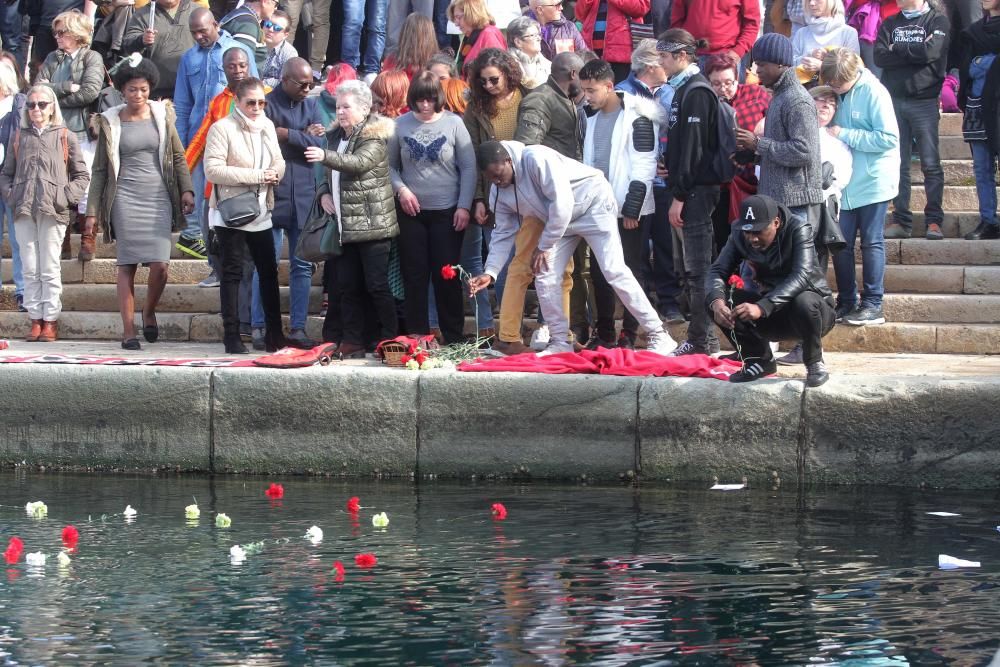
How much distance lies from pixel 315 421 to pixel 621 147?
8.54 feet

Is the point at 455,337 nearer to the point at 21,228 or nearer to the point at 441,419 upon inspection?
the point at 441,419

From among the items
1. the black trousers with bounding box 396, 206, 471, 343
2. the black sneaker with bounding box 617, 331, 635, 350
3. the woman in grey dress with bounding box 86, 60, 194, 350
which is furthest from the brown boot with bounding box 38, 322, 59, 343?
the black sneaker with bounding box 617, 331, 635, 350

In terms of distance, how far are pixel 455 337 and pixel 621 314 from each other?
1.24m

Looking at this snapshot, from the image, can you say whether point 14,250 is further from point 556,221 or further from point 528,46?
point 556,221

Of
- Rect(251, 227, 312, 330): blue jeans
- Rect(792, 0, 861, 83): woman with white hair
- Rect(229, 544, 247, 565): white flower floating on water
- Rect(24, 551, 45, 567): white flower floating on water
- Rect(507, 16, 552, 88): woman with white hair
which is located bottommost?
Rect(229, 544, 247, 565): white flower floating on water

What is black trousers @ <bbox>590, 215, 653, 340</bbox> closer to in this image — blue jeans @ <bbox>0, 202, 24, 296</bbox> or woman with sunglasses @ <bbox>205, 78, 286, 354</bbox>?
woman with sunglasses @ <bbox>205, 78, 286, 354</bbox>

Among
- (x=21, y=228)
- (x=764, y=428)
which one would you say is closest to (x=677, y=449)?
(x=764, y=428)

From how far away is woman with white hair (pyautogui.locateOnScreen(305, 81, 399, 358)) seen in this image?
9711 mm

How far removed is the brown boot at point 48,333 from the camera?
10.9m

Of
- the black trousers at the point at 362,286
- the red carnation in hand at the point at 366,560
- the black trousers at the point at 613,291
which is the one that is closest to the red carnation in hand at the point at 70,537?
the red carnation in hand at the point at 366,560

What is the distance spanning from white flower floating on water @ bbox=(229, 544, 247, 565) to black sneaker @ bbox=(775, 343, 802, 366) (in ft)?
12.2

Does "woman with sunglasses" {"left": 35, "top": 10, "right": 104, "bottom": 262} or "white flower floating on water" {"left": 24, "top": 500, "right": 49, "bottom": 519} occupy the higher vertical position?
"woman with sunglasses" {"left": 35, "top": 10, "right": 104, "bottom": 262}

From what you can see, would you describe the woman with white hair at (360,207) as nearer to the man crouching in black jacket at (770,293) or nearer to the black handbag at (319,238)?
the black handbag at (319,238)

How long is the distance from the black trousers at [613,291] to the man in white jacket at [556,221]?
1.33 feet
